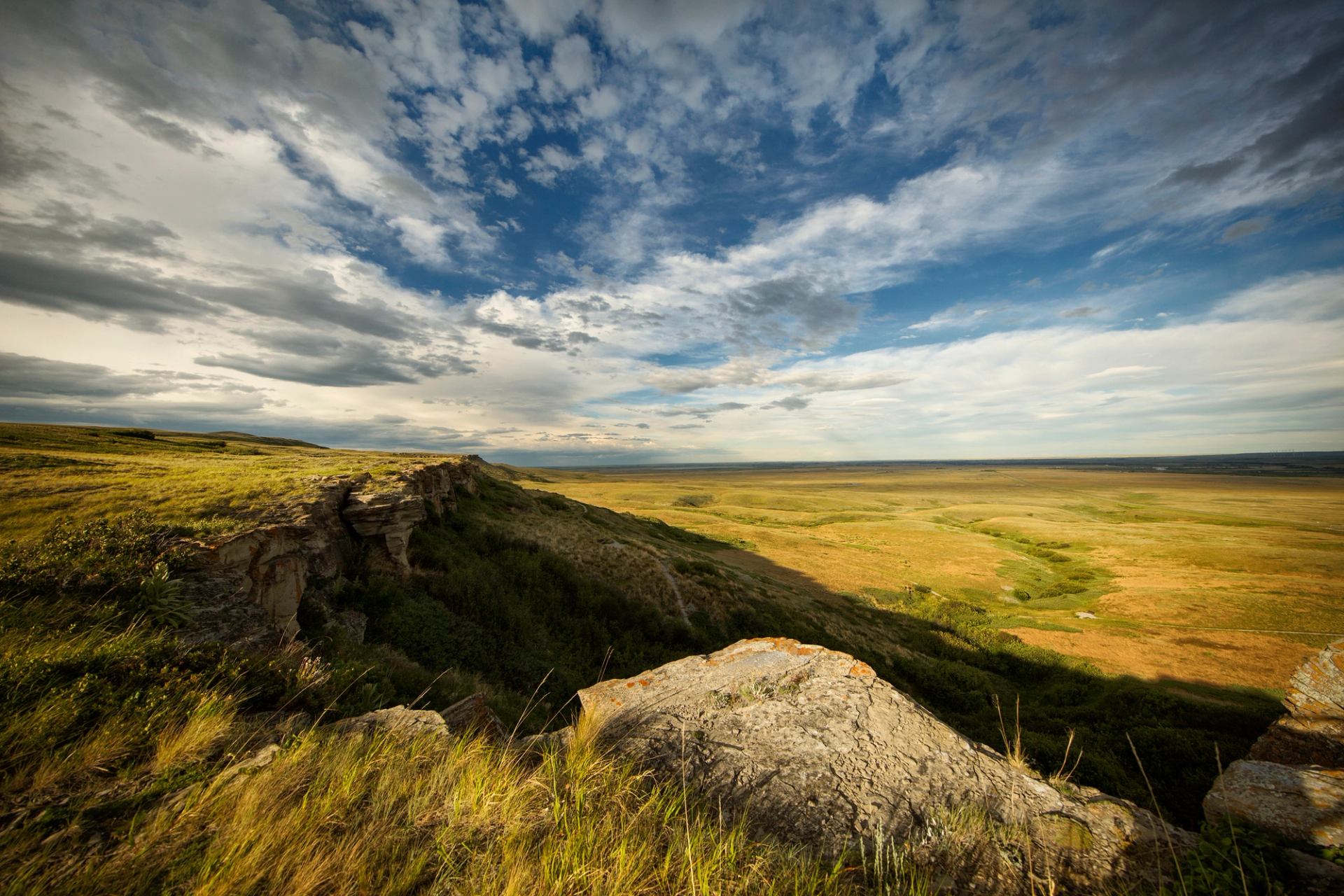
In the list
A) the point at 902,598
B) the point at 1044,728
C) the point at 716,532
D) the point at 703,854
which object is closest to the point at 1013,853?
the point at 703,854

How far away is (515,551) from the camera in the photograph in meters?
20.7

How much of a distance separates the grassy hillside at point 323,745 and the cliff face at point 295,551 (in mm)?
649

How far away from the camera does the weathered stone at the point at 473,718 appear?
19.2 ft

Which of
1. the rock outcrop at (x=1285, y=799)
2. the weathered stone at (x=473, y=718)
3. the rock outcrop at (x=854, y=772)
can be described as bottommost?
the weathered stone at (x=473, y=718)

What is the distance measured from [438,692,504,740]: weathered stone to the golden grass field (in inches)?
1129

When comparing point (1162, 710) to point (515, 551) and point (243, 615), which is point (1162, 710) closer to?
point (515, 551)

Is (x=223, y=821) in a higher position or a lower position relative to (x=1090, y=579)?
higher

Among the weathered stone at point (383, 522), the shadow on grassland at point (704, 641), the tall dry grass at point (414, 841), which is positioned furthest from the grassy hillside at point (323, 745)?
the weathered stone at point (383, 522)

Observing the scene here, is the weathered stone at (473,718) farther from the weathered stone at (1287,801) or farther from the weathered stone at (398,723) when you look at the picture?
the weathered stone at (1287,801)

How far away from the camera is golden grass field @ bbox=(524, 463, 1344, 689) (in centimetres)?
2411

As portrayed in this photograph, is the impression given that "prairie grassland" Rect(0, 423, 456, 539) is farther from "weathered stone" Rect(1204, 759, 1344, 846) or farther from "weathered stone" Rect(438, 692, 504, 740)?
"weathered stone" Rect(1204, 759, 1344, 846)

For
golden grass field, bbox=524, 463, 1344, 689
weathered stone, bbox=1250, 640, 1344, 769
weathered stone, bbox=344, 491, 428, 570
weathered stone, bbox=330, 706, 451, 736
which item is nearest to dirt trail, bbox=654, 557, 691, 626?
weathered stone, bbox=344, 491, 428, 570

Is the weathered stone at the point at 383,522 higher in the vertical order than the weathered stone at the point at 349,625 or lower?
Answer: higher

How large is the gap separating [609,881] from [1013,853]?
12.0 feet
